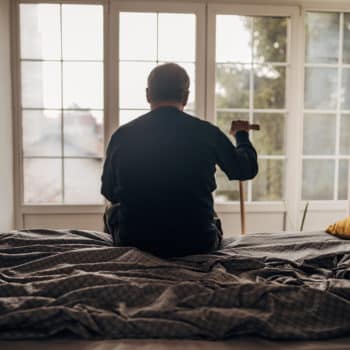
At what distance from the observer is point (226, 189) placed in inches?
145

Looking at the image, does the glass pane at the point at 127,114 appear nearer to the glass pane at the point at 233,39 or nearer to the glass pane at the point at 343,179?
the glass pane at the point at 233,39

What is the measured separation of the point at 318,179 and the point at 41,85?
91.7 inches

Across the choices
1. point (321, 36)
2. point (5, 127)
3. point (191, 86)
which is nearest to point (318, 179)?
point (321, 36)

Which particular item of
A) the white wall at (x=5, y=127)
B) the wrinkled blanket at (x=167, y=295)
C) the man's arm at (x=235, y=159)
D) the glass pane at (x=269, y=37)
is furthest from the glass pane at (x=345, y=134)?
the white wall at (x=5, y=127)

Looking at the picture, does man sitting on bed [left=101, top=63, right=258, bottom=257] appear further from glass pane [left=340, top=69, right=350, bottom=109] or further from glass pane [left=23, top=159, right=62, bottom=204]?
glass pane [left=340, top=69, right=350, bottom=109]

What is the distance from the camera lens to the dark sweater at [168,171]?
1634 millimetres

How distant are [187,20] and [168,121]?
2.10m

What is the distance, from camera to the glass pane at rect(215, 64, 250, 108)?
361 centimetres

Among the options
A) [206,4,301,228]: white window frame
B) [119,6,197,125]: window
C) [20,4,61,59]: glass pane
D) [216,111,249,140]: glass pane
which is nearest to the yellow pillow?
[206,4,301,228]: white window frame

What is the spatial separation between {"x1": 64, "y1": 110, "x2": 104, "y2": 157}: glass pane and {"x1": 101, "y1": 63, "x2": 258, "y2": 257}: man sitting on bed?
6.18ft

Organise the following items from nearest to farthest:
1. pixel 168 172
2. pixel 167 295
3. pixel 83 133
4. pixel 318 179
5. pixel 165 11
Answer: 1. pixel 167 295
2. pixel 168 172
3. pixel 165 11
4. pixel 83 133
5. pixel 318 179

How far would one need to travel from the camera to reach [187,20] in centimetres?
355

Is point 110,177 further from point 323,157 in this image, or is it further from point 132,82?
point 323,157

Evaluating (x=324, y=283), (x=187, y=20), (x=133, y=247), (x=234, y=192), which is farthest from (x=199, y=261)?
(x=187, y=20)
